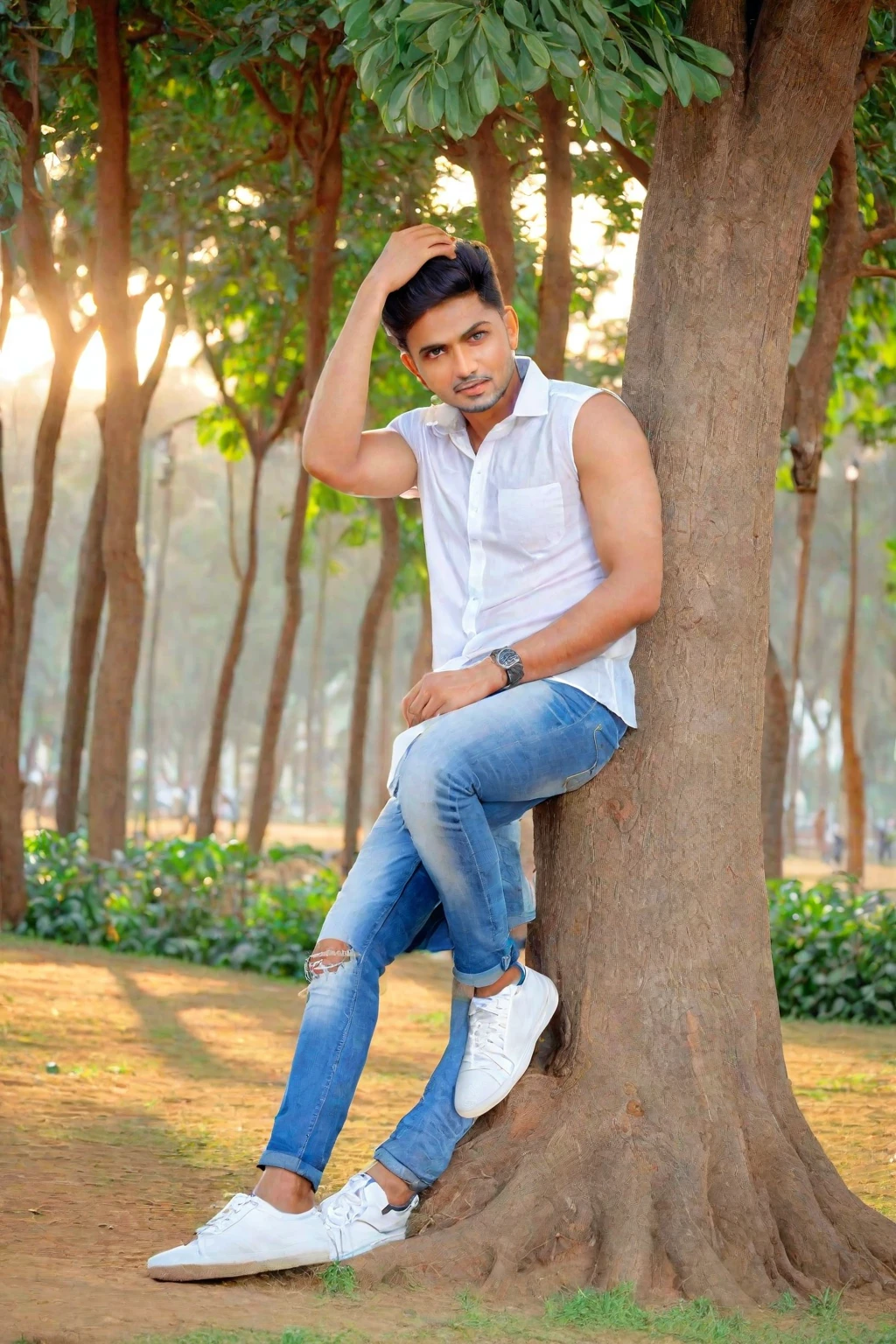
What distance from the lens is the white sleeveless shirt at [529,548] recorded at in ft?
11.6

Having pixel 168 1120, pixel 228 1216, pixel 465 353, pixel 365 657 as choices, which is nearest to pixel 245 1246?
pixel 228 1216

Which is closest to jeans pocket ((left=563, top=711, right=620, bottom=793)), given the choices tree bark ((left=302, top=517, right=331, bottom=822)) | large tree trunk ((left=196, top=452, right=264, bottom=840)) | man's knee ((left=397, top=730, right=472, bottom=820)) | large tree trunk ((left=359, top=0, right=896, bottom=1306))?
large tree trunk ((left=359, top=0, right=896, bottom=1306))

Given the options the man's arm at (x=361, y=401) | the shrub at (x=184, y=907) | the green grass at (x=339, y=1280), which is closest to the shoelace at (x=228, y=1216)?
the green grass at (x=339, y=1280)

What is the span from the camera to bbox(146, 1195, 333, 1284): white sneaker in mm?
3184

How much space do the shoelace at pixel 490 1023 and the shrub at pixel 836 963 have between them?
6150 mm

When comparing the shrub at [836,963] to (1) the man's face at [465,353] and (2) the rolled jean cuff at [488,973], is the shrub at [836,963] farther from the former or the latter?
(1) the man's face at [465,353]

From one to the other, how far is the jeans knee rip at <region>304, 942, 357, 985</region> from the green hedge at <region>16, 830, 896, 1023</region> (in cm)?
656

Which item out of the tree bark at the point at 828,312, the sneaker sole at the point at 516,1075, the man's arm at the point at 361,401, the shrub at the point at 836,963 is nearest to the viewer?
the sneaker sole at the point at 516,1075

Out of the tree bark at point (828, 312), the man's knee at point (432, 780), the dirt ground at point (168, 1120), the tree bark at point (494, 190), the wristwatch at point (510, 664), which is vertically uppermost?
the tree bark at point (494, 190)

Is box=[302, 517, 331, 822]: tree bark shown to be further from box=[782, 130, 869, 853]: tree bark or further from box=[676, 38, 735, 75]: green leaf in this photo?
box=[676, 38, 735, 75]: green leaf

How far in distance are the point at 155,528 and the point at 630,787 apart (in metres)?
52.2

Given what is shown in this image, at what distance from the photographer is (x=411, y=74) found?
3562mm

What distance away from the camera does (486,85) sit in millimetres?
3447

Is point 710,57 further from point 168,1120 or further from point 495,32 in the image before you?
point 168,1120
